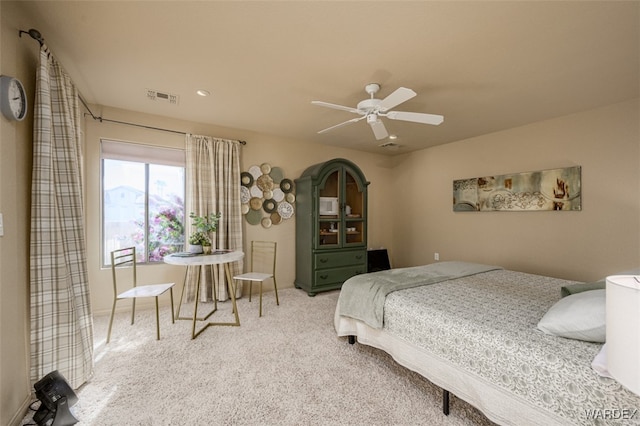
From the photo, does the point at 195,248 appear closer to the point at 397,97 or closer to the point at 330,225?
the point at 330,225

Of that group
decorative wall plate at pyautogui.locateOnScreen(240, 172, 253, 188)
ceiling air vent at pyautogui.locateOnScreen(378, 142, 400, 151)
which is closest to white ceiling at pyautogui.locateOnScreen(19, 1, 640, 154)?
decorative wall plate at pyautogui.locateOnScreen(240, 172, 253, 188)

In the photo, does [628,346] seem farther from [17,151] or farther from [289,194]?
[289,194]

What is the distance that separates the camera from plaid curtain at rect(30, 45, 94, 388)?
159cm

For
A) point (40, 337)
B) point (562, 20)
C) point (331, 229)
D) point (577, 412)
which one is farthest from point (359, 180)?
point (40, 337)

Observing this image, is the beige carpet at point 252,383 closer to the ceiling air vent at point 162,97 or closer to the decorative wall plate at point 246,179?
the decorative wall plate at point 246,179

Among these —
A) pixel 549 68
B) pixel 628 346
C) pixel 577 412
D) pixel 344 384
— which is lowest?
pixel 344 384

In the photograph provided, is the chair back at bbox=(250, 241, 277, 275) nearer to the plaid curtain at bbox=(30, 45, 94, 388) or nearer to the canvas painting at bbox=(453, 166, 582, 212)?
the plaid curtain at bbox=(30, 45, 94, 388)

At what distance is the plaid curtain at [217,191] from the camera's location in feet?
11.2

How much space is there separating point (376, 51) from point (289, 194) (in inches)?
103

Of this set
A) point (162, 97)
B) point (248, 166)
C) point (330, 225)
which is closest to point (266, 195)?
point (248, 166)

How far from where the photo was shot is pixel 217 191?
3551 millimetres

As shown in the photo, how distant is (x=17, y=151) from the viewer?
1.51 m

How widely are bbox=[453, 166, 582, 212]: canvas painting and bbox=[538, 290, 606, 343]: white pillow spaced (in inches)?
95.4

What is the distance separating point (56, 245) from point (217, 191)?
1.97 meters
